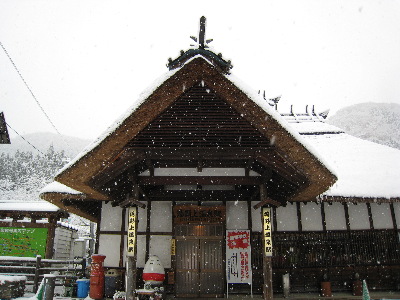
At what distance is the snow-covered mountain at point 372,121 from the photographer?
69.3 meters

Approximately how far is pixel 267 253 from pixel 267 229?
1.60ft

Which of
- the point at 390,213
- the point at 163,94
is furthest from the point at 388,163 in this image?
the point at 163,94

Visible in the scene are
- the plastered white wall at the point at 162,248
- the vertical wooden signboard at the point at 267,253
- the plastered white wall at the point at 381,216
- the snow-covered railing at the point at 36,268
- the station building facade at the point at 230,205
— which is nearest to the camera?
the station building facade at the point at 230,205

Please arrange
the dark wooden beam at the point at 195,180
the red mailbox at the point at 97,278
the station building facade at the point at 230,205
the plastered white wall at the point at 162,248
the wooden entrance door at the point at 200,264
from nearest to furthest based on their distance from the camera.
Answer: the station building facade at the point at 230,205, the dark wooden beam at the point at 195,180, the red mailbox at the point at 97,278, the wooden entrance door at the point at 200,264, the plastered white wall at the point at 162,248

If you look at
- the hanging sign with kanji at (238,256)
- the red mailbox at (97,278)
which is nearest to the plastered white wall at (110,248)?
the red mailbox at (97,278)

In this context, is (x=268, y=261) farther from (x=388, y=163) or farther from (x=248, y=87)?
(x=388, y=163)

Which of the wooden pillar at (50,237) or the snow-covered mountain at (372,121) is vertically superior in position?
the snow-covered mountain at (372,121)

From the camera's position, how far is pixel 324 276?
8.55m

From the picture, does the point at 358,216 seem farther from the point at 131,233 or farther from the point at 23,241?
the point at 23,241

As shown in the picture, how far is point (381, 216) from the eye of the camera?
941 cm

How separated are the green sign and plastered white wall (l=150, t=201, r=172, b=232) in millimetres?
6661

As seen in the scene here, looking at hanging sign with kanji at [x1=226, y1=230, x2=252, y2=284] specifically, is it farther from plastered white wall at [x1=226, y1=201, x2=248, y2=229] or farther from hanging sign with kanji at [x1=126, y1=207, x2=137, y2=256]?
hanging sign with kanji at [x1=126, y1=207, x2=137, y2=256]

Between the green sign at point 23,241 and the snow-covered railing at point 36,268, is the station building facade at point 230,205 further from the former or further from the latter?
the green sign at point 23,241

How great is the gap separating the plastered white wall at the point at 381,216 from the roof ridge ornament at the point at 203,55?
23.2 ft
